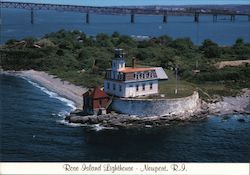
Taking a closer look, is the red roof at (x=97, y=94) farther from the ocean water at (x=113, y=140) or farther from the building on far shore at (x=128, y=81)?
the ocean water at (x=113, y=140)

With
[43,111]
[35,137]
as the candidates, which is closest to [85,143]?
[35,137]

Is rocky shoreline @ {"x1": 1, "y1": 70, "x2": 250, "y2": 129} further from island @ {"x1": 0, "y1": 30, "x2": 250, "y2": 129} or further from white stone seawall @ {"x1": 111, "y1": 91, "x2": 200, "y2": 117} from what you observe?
white stone seawall @ {"x1": 111, "y1": 91, "x2": 200, "y2": 117}

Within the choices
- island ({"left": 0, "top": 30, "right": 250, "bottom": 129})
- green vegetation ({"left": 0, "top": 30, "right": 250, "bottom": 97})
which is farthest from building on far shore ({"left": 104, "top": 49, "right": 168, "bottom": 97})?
green vegetation ({"left": 0, "top": 30, "right": 250, "bottom": 97})

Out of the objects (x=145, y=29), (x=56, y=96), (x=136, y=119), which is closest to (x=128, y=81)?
(x=136, y=119)

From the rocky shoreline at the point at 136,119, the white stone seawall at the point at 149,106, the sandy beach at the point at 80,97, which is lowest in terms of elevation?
the sandy beach at the point at 80,97

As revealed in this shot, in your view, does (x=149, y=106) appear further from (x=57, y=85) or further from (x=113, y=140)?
(x=57, y=85)

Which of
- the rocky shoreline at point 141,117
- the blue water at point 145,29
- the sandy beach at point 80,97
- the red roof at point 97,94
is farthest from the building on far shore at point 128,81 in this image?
the blue water at point 145,29
